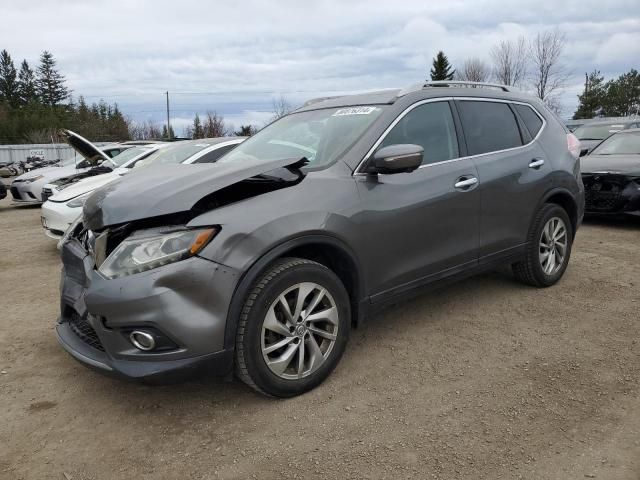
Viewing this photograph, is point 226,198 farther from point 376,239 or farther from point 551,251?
point 551,251

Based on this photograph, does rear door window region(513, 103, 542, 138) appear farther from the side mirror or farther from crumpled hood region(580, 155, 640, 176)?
crumpled hood region(580, 155, 640, 176)

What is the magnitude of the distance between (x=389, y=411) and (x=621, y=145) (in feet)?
25.8

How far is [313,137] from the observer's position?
3.57m

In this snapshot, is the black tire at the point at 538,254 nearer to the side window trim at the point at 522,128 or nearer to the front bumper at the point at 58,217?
the side window trim at the point at 522,128

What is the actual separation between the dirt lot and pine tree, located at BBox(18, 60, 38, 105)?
8528 centimetres

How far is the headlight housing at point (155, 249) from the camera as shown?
2.50 metres

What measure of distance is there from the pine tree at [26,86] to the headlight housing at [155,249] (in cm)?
8608

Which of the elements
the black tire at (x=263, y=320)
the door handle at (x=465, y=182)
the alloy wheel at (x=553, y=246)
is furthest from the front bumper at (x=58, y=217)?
the alloy wheel at (x=553, y=246)

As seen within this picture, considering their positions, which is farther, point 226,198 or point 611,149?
point 611,149

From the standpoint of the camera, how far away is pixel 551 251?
460cm

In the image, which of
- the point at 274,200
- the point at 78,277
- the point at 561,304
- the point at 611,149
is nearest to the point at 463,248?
the point at 561,304

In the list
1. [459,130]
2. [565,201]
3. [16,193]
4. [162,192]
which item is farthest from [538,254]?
[16,193]

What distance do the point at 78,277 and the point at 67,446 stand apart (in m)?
0.92

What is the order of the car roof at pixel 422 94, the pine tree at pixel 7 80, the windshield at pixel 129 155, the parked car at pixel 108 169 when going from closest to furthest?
the car roof at pixel 422 94, the parked car at pixel 108 169, the windshield at pixel 129 155, the pine tree at pixel 7 80
